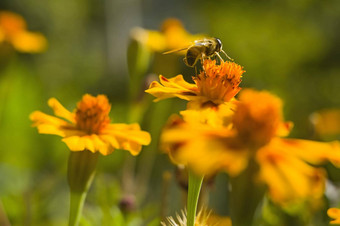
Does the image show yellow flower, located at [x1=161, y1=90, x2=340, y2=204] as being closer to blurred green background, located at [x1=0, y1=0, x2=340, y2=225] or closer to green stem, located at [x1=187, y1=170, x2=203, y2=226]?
green stem, located at [x1=187, y1=170, x2=203, y2=226]

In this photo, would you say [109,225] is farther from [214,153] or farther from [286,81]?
[286,81]

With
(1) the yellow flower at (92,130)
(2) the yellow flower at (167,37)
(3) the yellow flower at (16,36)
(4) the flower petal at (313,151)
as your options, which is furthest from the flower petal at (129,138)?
(3) the yellow flower at (16,36)

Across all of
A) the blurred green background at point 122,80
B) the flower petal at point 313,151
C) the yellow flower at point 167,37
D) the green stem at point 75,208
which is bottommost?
the blurred green background at point 122,80

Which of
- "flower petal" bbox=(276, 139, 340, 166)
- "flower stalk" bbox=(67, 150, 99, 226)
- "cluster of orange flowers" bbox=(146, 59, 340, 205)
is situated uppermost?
"cluster of orange flowers" bbox=(146, 59, 340, 205)

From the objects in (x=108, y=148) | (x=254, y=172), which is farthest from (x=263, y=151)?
(x=108, y=148)

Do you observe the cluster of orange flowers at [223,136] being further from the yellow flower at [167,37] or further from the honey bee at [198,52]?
the yellow flower at [167,37]

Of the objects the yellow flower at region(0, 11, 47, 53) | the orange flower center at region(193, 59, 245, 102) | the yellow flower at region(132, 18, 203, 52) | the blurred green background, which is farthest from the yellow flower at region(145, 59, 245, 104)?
Result: the yellow flower at region(0, 11, 47, 53)

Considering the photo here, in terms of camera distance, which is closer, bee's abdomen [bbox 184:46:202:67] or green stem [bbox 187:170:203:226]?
green stem [bbox 187:170:203:226]
